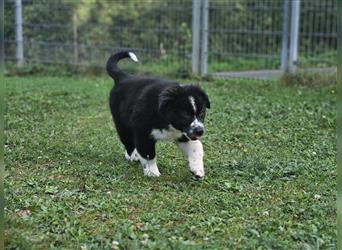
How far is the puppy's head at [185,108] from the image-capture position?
493cm

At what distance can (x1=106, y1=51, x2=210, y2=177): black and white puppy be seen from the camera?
16.3 ft

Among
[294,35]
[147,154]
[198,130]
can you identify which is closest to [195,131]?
[198,130]

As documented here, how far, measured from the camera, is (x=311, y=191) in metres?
4.79

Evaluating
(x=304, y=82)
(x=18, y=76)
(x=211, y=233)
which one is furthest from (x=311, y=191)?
(x=18, y=76)

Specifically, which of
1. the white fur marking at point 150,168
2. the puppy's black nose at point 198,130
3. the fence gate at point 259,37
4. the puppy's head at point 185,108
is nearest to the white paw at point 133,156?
the white fur marking at point 150,168

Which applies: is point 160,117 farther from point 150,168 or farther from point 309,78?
point 309,78

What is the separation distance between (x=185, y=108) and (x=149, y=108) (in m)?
0.36

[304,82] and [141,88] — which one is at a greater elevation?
[141,88]

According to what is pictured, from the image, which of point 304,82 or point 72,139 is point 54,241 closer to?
point 72,139

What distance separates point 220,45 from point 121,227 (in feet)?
30.5

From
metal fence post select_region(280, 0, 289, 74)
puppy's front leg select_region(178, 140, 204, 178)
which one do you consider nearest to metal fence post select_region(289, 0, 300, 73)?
metal fence post select_region(280, 0, 289, 74)

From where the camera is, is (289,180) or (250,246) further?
(289,180)

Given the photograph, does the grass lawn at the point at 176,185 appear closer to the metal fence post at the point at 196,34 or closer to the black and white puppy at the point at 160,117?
the black and white puppy at the point at 160,117

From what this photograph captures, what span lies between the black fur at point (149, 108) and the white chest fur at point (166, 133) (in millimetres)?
33
